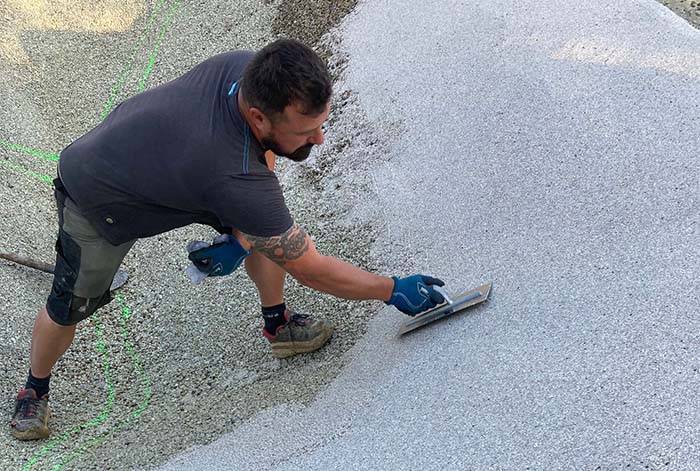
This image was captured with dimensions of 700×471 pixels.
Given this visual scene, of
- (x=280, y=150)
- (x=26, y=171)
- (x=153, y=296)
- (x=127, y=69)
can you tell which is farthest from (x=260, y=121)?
(x=127, y=69)

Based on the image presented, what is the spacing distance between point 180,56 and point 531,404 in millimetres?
3603

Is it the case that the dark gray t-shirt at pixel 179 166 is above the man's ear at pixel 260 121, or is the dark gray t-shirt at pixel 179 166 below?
below

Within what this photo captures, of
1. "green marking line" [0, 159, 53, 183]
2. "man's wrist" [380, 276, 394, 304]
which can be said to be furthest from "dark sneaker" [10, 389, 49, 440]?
"green marking line" [0, 159, 53, 183]

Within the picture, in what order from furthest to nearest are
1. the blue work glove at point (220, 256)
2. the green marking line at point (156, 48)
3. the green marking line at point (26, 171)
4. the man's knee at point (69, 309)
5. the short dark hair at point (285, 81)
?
the green marking line at point (156, 48) → the green marking line at point (26, 171) → the man's knee at point (69, 309) → the blue work glove at point (220, 256) → the short dark hair at point (285, 81)

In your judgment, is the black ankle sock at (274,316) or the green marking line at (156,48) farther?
the green marking line at (156,48)

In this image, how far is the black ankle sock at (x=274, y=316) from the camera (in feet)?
9.14

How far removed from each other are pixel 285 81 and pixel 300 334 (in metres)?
1.08

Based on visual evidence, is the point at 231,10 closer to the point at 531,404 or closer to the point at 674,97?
the point at 674,97

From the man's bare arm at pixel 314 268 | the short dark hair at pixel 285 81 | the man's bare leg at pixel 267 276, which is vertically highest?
the short dark hair at pixel 285 81

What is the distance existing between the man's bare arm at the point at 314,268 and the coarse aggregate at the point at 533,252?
0.29 m

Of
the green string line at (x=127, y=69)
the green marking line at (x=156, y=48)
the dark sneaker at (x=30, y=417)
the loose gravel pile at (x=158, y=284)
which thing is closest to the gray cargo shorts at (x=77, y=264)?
the dark sneaker at (x=30, y=417)

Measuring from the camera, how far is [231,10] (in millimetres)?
5086

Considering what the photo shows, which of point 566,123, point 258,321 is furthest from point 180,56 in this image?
point 566,123

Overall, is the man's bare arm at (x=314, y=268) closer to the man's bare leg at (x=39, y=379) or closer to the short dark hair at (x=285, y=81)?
the short dark hair at (x=285, y=81)
